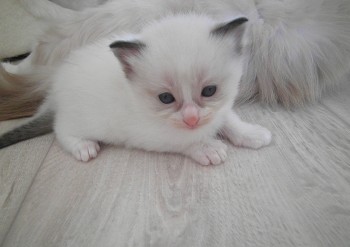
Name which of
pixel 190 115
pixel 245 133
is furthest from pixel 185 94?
pixel 245 133

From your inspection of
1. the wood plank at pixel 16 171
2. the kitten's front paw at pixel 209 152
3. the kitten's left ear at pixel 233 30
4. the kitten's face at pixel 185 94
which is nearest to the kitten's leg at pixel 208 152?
the kitten's front paw at pixel 209 152

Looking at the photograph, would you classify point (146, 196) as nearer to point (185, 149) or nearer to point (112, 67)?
point (185, 149)

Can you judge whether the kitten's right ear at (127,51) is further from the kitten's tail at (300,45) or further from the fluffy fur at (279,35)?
the kitten's tail at (300,45)

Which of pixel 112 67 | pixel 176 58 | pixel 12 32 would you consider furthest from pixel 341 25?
pixel 12 32

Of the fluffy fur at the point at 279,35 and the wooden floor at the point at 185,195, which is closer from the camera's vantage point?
the wooden floor at the point at 185,195

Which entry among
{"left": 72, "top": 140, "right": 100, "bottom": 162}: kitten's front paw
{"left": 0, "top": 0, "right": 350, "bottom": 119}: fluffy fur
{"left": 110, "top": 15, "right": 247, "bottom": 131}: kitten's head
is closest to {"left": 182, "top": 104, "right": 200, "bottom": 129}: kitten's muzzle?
A: {"left": 110, "top": 15, "right": 247, "bottom": 131}: kitten's head

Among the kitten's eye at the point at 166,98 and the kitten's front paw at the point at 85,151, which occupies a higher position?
the kitten's eye at the point at 166,98

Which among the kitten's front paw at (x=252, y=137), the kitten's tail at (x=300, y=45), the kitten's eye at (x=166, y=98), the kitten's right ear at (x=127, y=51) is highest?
the kitten's right ear at (x=127, y=51)

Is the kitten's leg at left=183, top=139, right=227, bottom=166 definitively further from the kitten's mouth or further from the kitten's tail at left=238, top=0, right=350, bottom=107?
the kitten's tail at left=238, top=0, right=350, bottom=107
